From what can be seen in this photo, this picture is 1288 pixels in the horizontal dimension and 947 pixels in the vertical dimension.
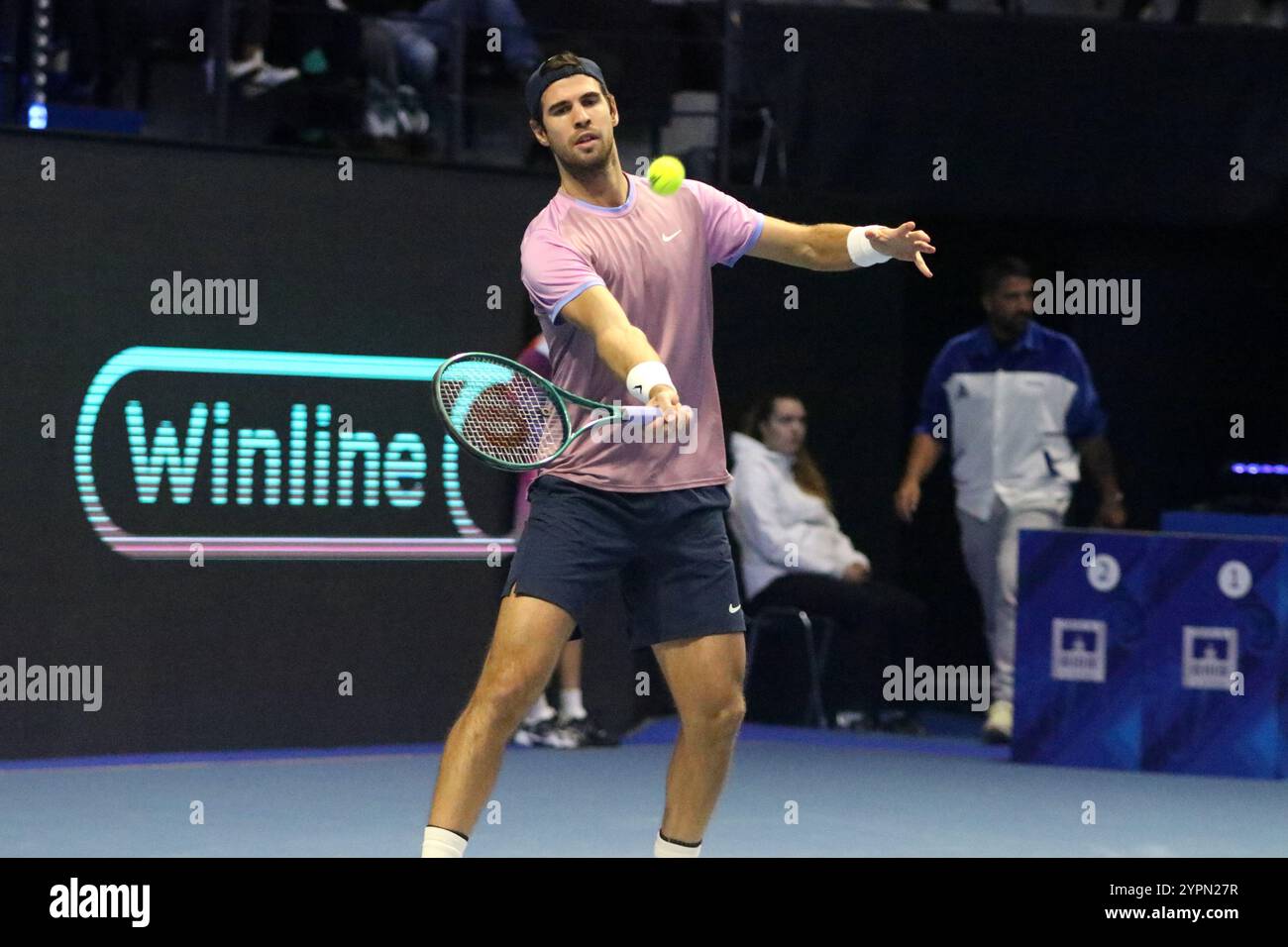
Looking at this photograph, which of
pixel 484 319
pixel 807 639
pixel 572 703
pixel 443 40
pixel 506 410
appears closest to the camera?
pixel 506 410

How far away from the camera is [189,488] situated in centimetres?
797

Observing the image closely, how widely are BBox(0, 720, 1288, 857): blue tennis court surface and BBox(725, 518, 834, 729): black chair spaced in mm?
579

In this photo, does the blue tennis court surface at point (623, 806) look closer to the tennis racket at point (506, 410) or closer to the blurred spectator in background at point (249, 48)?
the tennis racket at point (506, 410)

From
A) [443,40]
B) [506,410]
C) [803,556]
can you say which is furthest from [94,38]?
[506,410]

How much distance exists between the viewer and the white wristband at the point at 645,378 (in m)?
4.18

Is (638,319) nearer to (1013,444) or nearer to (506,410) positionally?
(506,410)

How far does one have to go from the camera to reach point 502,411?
15.3ft

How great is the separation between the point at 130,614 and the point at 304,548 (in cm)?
70

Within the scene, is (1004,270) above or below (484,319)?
above

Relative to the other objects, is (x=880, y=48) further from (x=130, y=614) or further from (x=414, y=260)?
(x=130, y=614)

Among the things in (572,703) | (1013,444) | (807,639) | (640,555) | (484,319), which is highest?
(484,319)

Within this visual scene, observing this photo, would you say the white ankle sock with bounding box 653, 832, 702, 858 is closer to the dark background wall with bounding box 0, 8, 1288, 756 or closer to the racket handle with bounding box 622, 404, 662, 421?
the racket handle with bounding box 622, 404, 662, 421

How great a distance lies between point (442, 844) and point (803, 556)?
4.84 m
